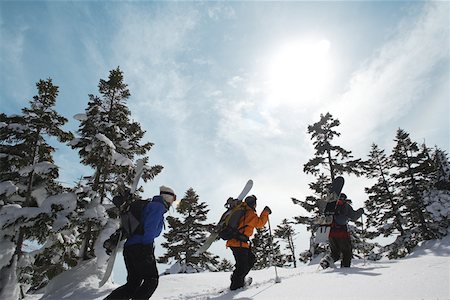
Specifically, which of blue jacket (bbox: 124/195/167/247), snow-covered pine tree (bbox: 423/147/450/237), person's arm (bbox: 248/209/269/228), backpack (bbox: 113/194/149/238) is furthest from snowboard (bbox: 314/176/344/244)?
snow-covered pine tree (bbox: 423/147/450/237)

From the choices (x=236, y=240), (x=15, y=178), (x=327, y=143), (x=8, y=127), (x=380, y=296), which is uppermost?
(x=327, y=143)

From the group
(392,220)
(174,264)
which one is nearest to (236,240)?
(174,264)

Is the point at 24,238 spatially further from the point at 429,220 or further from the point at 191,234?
the point at 429,220

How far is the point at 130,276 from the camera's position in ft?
15.5

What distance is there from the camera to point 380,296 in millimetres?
3908

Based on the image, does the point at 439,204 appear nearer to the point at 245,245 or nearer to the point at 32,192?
the point at 245,245

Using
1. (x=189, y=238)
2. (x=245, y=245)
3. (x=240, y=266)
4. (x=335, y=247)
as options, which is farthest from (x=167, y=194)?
(x=189, y=238)

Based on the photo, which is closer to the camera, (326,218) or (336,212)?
(336,212)

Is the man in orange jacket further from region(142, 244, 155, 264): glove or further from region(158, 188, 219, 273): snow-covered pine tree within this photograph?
region(158, 188, 219, 273): snow-covered pine tree

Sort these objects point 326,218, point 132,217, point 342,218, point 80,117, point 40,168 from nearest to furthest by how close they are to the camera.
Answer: point 132,217 → point 342,218 → point 326,218 → point 40,168 → point 80,117

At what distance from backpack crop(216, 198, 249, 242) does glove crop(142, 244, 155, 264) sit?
2425mm

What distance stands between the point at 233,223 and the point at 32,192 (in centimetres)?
1208

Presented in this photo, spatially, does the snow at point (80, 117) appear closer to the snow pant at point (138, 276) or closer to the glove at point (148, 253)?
the snow pant at point (138, 276)

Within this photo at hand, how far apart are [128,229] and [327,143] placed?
844 inches
